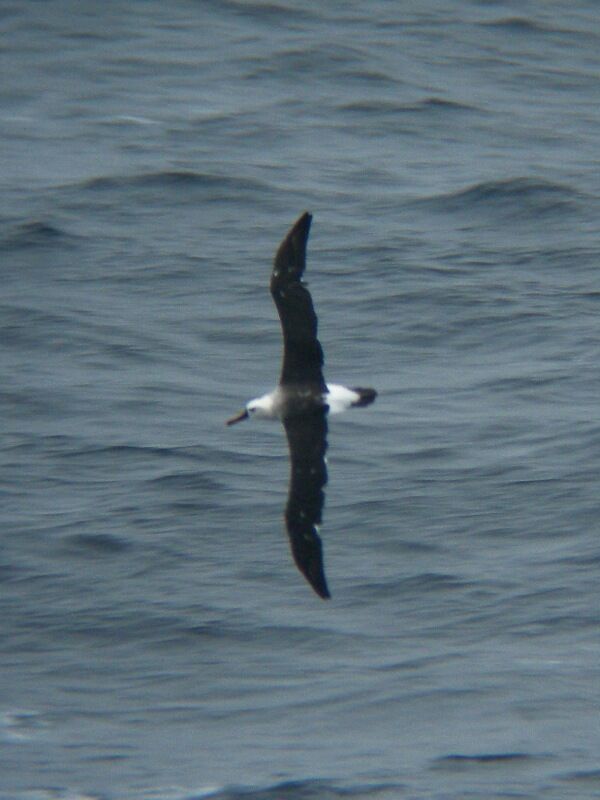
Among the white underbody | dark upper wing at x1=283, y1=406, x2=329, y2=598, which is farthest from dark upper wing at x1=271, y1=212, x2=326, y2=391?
dark upper wing at x1=283, y1=406, x2=329, y2=598

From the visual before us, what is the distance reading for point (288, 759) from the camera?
13688 mm

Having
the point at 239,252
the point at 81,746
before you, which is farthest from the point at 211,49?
the point at 81,746

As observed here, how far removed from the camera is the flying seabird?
1166cm

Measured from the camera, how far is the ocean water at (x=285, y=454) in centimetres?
1416

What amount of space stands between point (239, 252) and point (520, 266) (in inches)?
162

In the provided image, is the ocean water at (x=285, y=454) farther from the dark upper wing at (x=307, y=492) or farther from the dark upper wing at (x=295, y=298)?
the dark upper wing at (x=295, y=298)

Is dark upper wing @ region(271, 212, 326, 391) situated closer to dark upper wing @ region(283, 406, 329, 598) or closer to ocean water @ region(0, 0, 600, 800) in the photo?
dark upper wing @ region(283, 406, 329, 598)

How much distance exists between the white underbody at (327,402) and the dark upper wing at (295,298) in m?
0.30

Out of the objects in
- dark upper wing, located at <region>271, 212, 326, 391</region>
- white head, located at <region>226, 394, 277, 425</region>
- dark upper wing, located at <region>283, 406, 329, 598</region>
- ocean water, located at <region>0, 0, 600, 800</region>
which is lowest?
ocean water, located at <region>0, 0, 600, 800</region>

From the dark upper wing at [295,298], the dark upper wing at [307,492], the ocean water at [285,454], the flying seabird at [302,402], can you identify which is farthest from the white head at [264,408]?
the ocean water at [285,454]

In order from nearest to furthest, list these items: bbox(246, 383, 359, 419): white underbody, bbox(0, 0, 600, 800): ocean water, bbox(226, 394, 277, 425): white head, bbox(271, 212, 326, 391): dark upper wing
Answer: bbox(271, 212, 326, 391): dark upper wing < bbox(246, 383, 359, 419): white underbody < bbox(226, 394, 277, 425): white head < bbox(0, 0, 600, 800): ocean water

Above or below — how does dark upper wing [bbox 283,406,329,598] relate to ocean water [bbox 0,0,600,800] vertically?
above

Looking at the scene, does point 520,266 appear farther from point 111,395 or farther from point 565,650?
point 565,650

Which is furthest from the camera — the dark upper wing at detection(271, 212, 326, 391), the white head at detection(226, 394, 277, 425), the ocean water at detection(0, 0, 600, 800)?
the ocean water at detection(0, 0, 600, 800)
